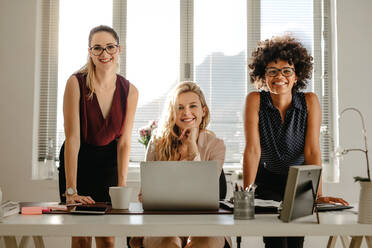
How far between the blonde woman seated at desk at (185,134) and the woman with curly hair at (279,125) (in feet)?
0.70

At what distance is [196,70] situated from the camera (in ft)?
13.1

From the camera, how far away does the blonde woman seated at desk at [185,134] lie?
A: 2355 millimetres

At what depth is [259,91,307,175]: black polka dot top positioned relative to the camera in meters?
2.28

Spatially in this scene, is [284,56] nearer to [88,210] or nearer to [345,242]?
[345,242]

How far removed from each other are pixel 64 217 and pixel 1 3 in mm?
3008

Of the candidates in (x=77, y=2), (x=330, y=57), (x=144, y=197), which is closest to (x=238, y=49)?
(x=330, y=57)

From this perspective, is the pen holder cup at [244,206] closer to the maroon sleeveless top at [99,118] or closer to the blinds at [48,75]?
the maroon sleeveless top at [99,118]

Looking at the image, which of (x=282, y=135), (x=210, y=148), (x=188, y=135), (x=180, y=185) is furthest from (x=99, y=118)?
(x=282, y=135)

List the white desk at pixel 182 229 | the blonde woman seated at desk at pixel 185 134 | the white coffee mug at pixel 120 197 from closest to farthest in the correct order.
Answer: the white desk at pixel 182 229 < the white coffee mug at pixel 120 197 < the blonde woman seated at desk at pixel 185 134

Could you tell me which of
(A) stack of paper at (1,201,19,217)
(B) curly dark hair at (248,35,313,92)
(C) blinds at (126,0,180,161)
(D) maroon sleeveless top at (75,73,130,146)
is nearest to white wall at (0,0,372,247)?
(C) blinds at (126,0,180,161)

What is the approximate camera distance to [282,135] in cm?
230

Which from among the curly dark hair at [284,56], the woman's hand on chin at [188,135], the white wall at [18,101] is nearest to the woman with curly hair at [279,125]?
the curly dark hair at [284,56]

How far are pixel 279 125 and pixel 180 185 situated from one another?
96 cm

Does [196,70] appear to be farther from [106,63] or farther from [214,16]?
[106,63]
